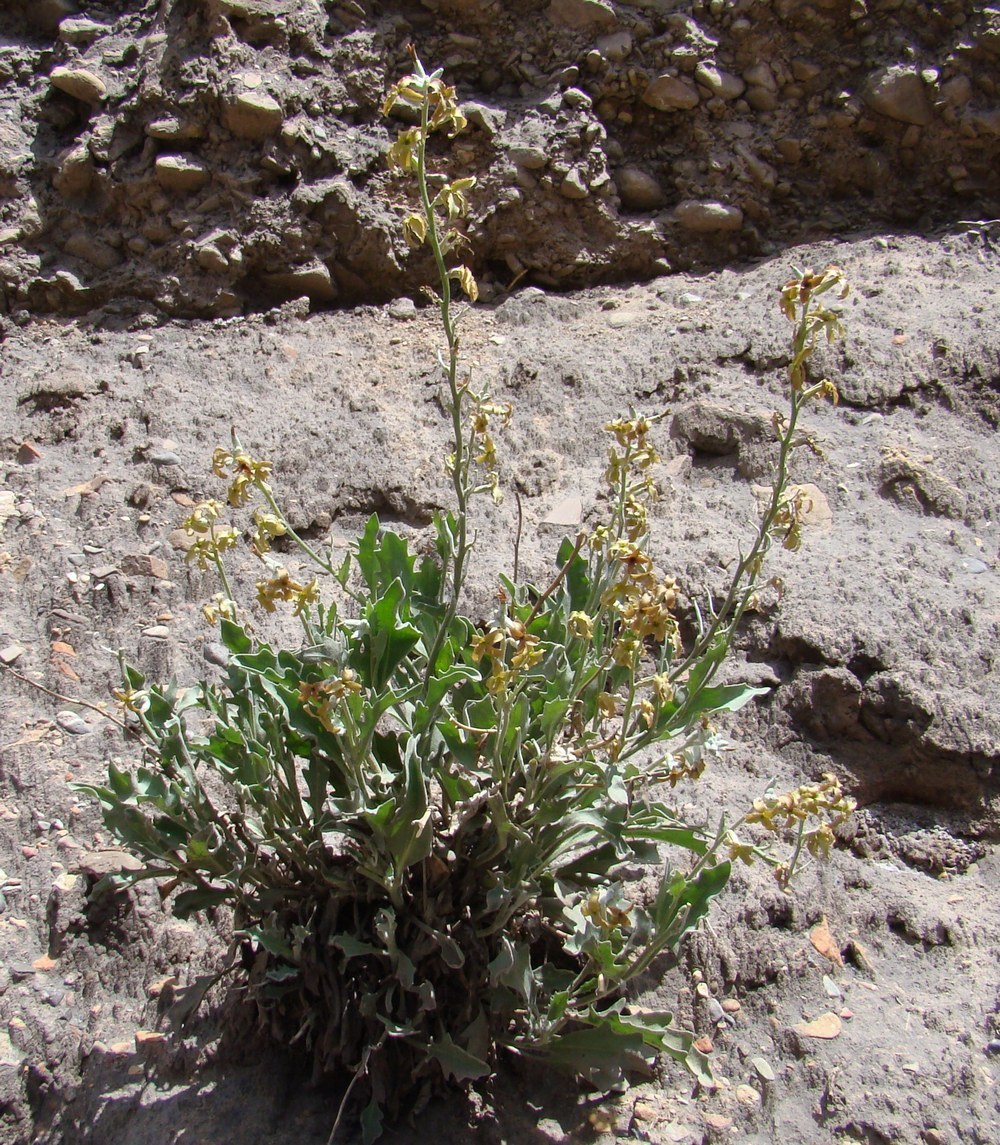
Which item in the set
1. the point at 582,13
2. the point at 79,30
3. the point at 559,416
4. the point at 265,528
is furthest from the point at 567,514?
the point at 79,30

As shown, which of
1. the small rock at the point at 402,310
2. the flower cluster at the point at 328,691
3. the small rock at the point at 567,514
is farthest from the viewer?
the small rock at the point at 402,310

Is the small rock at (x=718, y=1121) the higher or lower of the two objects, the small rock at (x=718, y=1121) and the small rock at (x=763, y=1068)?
the lower

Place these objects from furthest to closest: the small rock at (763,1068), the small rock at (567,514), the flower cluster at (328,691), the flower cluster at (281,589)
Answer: the small rock at (567,514)
the small rock at (763,1068)
the flower cluster at (281,589)
the flower cluster at (328,691)

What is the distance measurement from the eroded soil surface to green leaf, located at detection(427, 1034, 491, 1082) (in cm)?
19

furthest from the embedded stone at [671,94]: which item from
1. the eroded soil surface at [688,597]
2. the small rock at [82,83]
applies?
the small rock at [82,83]

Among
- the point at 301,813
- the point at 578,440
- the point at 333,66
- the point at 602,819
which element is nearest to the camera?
the point at 602,819

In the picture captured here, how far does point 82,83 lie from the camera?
3.91 meters

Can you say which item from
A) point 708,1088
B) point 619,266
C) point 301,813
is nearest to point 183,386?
point 619,266

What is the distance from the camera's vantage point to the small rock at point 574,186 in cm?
398

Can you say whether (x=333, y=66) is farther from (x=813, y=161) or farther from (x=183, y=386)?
(x=813, y=161)

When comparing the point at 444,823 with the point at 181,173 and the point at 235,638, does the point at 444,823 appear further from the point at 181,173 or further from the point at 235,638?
the point at 181,173

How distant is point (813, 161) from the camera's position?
13.7 feet

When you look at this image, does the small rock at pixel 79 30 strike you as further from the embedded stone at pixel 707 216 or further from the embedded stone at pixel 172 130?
the embedded stone at pixel 707 216

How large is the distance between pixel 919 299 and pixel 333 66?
2.25 m
